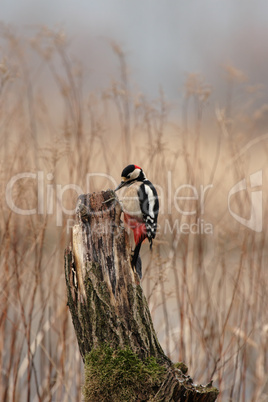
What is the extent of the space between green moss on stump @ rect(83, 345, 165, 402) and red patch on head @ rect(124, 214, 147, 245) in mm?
788

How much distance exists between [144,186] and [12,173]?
2.75 feet

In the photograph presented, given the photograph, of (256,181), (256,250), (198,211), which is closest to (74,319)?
(198,211)

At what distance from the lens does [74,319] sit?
6.84 ft

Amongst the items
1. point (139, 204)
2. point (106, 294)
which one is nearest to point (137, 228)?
point (139, 204)

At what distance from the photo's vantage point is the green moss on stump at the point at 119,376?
76.5 inches

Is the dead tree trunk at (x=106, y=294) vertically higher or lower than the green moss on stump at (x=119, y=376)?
higher

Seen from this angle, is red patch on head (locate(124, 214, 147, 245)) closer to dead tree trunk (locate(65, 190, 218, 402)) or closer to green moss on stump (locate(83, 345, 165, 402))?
dead tree trunk (locate(65, 190, 218, 402))

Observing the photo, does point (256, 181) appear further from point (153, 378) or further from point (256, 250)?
point (153, 378)

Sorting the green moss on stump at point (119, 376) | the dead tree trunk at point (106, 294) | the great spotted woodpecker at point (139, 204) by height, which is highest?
the great spotted woodpecker at point (139, 204)

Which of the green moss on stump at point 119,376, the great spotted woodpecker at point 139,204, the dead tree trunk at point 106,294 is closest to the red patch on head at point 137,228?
the great spotted woodpecker at point 139,204

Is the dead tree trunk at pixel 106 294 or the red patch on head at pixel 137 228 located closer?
the dead tree trunk at pixel 106 294

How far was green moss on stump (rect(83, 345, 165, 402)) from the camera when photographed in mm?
1943

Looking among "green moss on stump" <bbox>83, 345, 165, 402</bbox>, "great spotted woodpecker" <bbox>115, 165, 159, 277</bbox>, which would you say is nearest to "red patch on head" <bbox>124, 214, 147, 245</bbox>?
"great spotted woodpecker" <bbox>115, 165, 159, 277</bbox>

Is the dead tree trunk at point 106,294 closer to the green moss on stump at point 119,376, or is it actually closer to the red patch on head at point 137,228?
the green moss on stump at point 119,376
